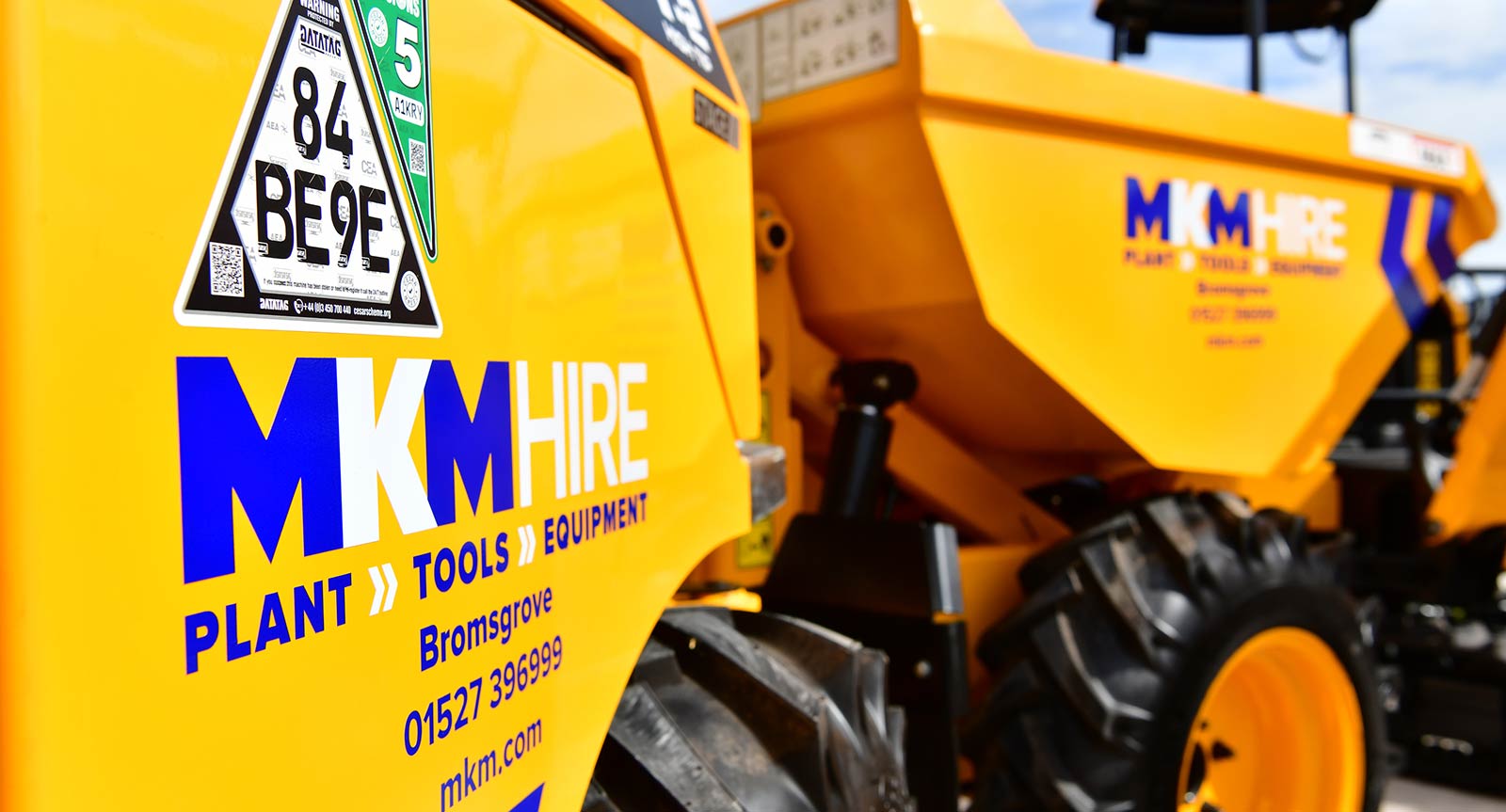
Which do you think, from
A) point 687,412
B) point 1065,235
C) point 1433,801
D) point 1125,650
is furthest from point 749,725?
point 1433,801

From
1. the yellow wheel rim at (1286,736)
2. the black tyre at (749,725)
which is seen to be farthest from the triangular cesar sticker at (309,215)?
the yellow wheel rim at (1286,736)

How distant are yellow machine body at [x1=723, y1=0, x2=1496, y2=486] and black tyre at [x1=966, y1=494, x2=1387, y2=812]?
194mm

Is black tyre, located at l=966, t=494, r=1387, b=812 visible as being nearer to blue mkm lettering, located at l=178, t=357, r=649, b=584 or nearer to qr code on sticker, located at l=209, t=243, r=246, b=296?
blue mkm lettering, located at l=178, t=357, r=649, b=584

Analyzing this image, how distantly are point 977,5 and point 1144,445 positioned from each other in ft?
2.95

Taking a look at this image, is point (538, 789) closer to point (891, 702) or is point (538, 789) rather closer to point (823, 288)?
point (891, 702)

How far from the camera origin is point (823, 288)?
7.50 feet

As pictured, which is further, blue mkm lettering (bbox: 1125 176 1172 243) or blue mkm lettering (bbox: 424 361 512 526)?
blue mkm lettering (bbox: 1125 176 1172 243)

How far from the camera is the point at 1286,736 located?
2.62m

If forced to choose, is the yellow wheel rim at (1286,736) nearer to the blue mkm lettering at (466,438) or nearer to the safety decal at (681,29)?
the safety decal at (681,29)

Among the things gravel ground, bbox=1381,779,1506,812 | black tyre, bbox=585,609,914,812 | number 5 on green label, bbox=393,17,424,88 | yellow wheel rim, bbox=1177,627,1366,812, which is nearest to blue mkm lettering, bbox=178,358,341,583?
number 5 on green label, bbox=393,17,424,88

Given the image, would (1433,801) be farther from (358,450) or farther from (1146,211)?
(358,450)

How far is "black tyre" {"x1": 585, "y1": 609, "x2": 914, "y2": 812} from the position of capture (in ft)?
3.89

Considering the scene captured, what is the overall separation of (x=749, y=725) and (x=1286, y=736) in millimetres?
1807

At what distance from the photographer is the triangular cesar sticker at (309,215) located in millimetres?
618
